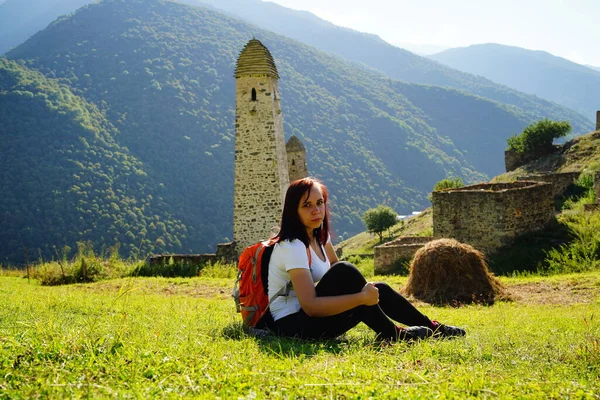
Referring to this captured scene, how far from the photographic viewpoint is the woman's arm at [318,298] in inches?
154

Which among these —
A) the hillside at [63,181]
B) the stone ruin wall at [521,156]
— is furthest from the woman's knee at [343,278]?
the hillside at [63,181]

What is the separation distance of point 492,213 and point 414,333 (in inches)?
380

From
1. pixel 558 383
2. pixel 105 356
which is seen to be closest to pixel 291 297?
pixel 105 356

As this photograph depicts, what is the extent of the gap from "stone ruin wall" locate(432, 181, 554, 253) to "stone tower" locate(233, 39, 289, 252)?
7003mm

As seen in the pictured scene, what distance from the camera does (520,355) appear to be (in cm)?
365

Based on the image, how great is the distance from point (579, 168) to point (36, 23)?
17957 cm

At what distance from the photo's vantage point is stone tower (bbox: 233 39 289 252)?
1903cm

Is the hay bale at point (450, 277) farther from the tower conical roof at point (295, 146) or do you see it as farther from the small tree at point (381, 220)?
the small tree at point (381, 220)

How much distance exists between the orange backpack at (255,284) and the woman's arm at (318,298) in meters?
0.41

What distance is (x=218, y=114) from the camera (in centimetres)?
8631

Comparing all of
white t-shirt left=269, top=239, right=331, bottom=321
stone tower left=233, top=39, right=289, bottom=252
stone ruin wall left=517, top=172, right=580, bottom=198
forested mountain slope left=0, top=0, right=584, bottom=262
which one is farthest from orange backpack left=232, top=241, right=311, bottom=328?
forested mountain slope left=0, top=0, right=584, bottom=262

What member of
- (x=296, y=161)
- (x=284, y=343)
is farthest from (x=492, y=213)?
(x=296, y=161)

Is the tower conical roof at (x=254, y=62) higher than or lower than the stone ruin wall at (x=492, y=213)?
higher

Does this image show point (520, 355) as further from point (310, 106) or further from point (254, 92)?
point (310, 106)
